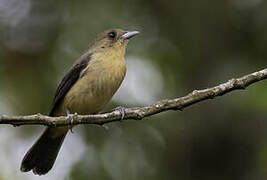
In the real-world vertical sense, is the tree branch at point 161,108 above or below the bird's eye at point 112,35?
below

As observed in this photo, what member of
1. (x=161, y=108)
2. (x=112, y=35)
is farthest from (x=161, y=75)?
(x=161, y=108)

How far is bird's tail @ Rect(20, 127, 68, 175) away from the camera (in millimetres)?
6258

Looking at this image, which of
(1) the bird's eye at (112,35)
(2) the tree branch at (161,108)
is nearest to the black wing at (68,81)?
(1) the bird's eye at (112,35)

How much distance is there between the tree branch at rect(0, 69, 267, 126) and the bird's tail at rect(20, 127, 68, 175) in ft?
5.01

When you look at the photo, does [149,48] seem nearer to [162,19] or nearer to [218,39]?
[162,19]

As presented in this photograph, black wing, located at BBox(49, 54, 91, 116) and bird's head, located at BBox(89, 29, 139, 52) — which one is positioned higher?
bird's head, located at BBox(89, 29, 139, 52)

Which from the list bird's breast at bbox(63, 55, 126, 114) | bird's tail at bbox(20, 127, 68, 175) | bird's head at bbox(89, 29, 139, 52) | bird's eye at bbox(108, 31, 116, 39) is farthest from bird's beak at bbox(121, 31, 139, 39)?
bird's tail at bbox(20, 127, 68, 175)

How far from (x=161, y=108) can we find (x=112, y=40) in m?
2.36

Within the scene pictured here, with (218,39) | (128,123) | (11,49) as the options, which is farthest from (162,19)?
(11,49)

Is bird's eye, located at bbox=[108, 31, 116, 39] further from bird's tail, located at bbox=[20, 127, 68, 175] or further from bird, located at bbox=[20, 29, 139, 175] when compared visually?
bird's tail, located at bbox=[20, 127, 68, 175]

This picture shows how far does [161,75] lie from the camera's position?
877 cm

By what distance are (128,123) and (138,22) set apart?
185 cm

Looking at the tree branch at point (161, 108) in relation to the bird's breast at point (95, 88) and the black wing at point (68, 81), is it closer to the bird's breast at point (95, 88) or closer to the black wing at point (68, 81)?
the bird's breast at point (95, 88)

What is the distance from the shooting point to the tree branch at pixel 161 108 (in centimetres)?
466
